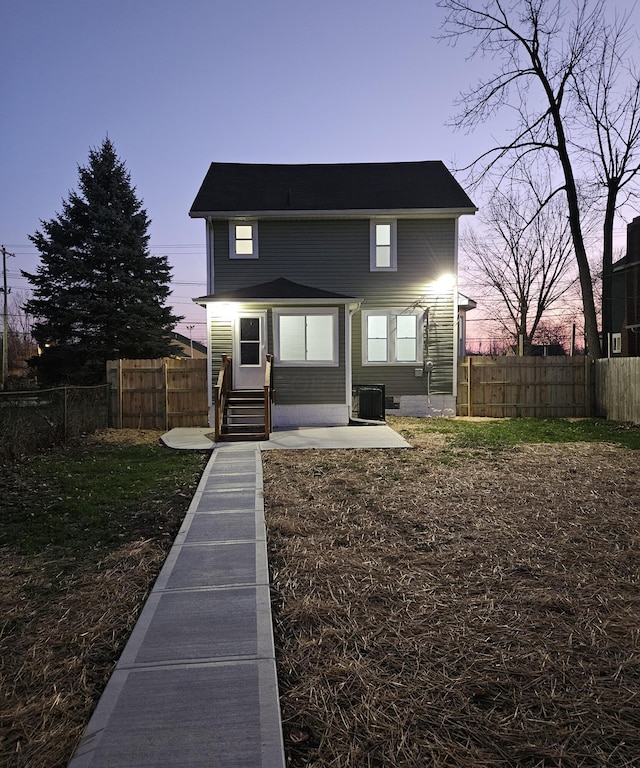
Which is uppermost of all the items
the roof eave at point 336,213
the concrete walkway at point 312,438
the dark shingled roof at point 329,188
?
the dark shingled roof at point 329,188

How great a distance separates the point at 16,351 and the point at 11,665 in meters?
56.7

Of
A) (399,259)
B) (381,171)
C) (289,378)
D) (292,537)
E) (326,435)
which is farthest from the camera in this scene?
(381,171)

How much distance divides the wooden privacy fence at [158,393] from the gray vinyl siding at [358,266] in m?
3.22

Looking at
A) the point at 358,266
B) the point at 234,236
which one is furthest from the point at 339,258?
the point at 234,236

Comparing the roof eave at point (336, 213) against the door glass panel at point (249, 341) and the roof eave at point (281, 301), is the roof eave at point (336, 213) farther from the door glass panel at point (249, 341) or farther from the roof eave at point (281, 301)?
the door glass panel at point (249, 341)

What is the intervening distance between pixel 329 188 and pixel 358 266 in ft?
10.3

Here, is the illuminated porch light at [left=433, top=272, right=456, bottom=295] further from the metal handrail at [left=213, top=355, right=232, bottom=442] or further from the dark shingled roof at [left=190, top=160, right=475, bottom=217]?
the metal handrail at [left=213, top=355, right=232, bottom=442]

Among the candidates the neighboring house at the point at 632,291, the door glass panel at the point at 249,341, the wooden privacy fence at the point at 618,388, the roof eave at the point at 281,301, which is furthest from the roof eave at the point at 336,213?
the neighboring house at the point at 632,291

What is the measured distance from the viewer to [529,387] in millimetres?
15078

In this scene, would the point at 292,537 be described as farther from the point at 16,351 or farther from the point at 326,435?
the point at 16,351

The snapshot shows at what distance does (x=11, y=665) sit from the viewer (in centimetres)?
252

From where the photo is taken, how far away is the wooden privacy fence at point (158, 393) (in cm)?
1330

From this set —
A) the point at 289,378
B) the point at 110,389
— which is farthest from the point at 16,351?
the point at 289,378

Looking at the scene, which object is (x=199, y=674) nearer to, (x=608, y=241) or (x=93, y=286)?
(x=608, y=241)
